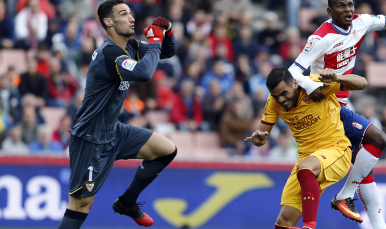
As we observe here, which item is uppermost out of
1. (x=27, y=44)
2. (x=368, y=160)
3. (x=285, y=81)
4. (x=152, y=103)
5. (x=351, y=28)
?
(x=351, y=28)

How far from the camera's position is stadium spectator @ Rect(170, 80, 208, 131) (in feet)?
38.7

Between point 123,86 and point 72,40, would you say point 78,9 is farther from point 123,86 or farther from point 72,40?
point 123,86

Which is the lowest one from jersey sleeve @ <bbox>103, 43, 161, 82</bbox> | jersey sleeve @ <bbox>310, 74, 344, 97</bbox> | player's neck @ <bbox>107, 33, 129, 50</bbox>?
jersey sleeve @ <bbox>310, 74, 344, 97</bbox>

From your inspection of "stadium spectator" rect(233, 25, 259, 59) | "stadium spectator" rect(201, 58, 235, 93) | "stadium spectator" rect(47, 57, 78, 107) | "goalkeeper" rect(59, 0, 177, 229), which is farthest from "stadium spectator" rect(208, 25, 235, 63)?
"goalkeeper" rect(59, 0, 177, 229)

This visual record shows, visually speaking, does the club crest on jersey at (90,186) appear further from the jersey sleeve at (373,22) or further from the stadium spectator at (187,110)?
the stadium spectator at (187,110)

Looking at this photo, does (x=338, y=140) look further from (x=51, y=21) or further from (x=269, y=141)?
(x=51, y=21)

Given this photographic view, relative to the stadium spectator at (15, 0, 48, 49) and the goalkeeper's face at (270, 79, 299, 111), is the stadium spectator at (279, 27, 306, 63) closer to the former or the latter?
the stadium spectator at (15, 0, 48, 49)

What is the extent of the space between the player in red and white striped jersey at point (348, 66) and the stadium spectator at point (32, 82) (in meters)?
6.74

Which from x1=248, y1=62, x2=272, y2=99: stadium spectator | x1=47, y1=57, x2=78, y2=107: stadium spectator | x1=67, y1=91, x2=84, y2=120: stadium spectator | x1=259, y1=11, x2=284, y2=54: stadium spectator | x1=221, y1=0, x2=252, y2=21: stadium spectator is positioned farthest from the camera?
x1=221, y1=0, x2=252, y2=21: stadium spectator

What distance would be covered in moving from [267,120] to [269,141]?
5.52 m

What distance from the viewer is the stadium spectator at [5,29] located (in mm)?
12148

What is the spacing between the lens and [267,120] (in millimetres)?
6098

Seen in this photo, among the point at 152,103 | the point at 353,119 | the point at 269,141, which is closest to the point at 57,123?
the point at 152,103

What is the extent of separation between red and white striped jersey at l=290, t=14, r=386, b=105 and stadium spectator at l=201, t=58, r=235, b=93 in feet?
20.1
